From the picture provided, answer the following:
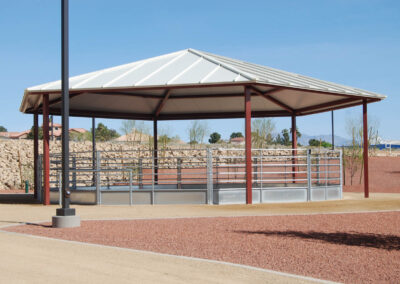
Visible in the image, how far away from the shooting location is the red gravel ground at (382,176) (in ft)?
88.5

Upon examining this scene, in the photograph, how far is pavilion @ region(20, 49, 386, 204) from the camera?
48.7 feet

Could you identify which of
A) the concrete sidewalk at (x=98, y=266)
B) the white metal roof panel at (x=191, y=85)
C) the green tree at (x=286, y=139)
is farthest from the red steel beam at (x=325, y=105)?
the green tree at (x=286, y=139)

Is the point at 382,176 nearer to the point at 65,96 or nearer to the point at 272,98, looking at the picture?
the point at 272,98

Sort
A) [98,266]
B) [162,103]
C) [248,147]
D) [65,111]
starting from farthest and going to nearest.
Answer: [162,103], [248,147], [65,111], [98,266]

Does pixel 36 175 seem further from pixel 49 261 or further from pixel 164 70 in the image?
pixel 49 261

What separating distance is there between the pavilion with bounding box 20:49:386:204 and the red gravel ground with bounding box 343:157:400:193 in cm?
788

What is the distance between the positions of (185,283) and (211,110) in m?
17.0

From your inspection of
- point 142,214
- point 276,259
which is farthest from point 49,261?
point 142,214

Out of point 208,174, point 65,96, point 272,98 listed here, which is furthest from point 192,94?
point 65,96

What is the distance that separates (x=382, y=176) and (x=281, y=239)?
30.4m

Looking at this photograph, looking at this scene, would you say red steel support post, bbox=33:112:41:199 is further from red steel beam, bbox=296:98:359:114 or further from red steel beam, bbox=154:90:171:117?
red steel beam, bbox=296:98:359:114

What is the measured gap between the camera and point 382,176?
121 ft

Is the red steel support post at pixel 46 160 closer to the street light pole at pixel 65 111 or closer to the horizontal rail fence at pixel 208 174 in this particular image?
the horizontal rail fence at pixel 208 174

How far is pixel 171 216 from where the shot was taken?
12312 millimetres
